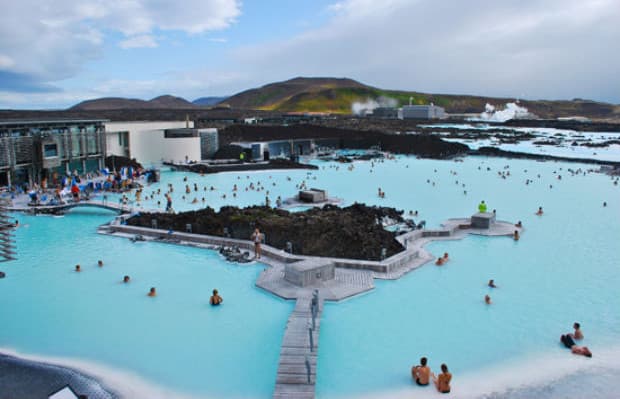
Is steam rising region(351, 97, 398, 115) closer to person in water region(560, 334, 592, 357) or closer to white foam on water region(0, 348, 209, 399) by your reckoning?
person in water region(560, 334, 592, 357)

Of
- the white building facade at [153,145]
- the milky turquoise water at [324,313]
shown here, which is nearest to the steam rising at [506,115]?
the white building facade at [153,145]

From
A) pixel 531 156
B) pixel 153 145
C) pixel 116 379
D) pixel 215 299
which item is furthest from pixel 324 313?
pixel 531 156

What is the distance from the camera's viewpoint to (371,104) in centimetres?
17362

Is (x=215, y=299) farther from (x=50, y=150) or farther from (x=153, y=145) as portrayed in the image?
(x=153, y=145)

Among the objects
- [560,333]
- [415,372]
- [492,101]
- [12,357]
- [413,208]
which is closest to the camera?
[415,372]

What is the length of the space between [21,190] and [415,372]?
25.5 metres

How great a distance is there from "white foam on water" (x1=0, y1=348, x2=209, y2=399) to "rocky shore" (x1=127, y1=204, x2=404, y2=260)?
7281mm

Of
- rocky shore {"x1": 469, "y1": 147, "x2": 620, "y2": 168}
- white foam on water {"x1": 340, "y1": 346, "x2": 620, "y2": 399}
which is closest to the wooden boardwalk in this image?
white foam on water {"x1": 340, "y1": 346, "x2": 620, "y2": 399}

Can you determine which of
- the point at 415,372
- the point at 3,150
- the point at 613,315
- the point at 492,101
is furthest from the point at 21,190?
the point at 492,101

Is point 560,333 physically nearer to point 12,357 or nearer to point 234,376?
point 234,376

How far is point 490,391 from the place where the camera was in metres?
8.32

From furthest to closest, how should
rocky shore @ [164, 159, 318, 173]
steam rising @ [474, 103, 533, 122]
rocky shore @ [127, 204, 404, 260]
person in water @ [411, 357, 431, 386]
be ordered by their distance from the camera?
1. steam rising @ [474, 103, 533, 122]
2. rocky shore @ [164, 159, 318, 173]
3. rocky shore @ [127, 204, 404, 260]
4. person in water @ [411, 357, 431, 386]

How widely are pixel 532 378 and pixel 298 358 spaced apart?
4.38 meters

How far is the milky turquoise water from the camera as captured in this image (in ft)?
29.8
